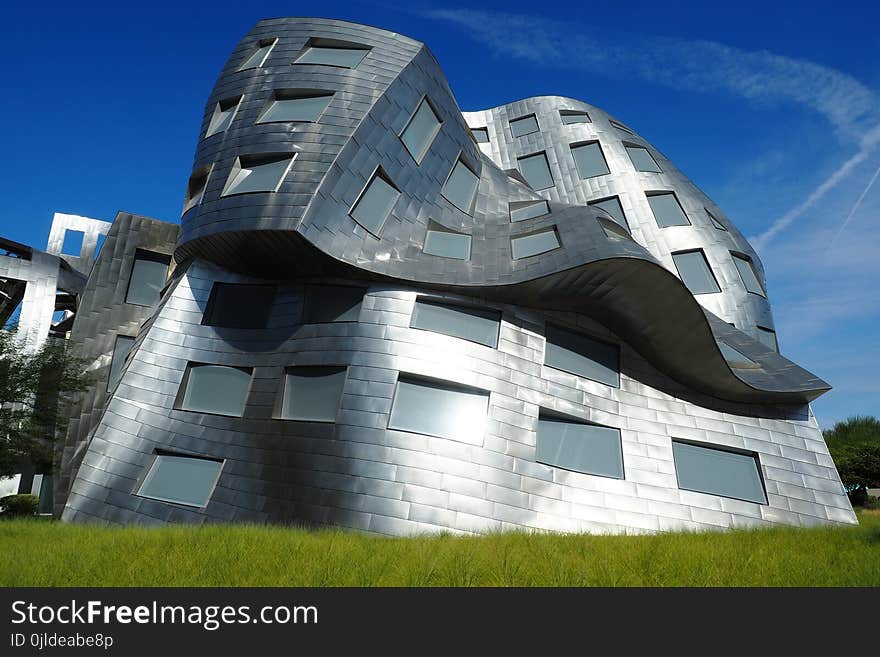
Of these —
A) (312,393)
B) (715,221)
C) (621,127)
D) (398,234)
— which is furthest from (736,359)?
(621,127)

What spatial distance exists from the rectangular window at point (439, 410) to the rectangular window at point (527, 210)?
7.75 m

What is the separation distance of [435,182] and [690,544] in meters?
14.3

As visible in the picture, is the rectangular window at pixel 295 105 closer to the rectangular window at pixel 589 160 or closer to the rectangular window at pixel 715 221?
the rectangular window at pixel 589 160

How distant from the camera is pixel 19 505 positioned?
23.8 metres

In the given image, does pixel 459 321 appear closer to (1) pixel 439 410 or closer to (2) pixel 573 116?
(1) pixel 439 410

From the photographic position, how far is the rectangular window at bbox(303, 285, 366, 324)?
1642 centimetres

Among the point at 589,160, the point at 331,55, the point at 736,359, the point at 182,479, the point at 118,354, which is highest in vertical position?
the point at 589,160

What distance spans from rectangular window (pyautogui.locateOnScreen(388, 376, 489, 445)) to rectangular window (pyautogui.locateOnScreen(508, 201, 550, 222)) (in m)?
7.75

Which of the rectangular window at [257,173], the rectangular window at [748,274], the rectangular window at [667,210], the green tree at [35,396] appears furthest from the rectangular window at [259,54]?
the rectangular window at [748,274]

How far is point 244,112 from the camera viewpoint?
18578 millimetres

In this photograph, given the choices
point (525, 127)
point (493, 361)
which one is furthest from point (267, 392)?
point (525, 127)

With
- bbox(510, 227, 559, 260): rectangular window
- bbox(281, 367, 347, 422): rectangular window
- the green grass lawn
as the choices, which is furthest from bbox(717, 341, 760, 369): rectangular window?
bbox(281, 367, 347, 422): rectangular window

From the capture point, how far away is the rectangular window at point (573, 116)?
33969 millimetres

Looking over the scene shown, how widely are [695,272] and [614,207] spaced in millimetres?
5329
